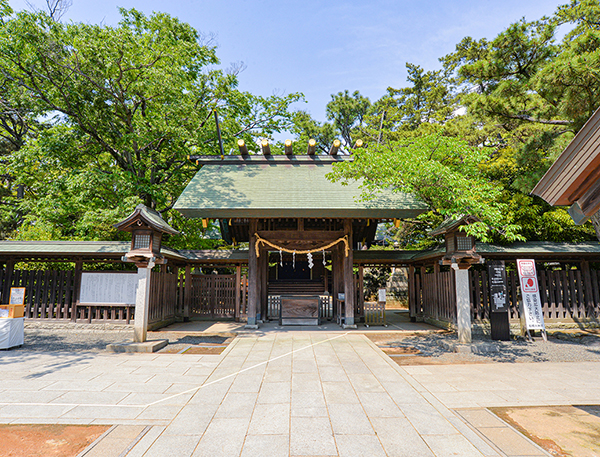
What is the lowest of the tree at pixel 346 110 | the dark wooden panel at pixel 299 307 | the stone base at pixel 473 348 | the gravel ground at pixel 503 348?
the gravel ground at pixel 503 348

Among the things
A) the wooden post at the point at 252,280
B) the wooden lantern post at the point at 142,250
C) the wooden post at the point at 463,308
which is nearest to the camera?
the wooden post at the point at 463,308

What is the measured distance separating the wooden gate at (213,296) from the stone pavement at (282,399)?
18.6ft

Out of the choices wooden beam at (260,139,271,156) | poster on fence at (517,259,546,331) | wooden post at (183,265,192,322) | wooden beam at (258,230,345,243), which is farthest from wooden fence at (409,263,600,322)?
wooden post at (183,265,192,322)

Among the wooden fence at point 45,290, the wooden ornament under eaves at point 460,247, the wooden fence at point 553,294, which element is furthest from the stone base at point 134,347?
the wooden fence at point 553,294

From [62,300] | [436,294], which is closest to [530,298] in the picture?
[436,294]

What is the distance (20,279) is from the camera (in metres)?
11.4

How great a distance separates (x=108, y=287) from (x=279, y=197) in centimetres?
689

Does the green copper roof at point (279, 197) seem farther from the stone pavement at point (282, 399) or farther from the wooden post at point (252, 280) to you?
the stone pavement at point (282, 399)

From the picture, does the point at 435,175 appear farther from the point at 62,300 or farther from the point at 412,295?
the point at 62,300

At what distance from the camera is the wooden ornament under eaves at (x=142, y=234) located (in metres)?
8.53

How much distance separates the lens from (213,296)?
43.3 feet

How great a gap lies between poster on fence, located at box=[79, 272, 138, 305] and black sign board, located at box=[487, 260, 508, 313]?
452 inches

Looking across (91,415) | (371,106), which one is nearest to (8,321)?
(91,415)

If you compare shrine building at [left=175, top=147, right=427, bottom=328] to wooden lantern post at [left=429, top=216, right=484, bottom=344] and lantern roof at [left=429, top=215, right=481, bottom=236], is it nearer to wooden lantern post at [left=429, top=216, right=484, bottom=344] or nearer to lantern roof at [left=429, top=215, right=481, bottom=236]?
lantern roof at [left=429, top=215, right=481, bottom=236]
